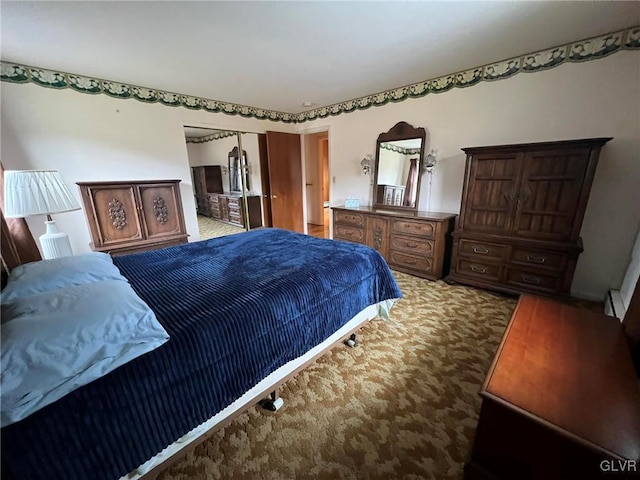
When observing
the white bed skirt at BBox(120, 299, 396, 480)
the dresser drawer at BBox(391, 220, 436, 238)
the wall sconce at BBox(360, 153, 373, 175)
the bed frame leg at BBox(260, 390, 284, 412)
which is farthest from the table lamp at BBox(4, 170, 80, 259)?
the wall sconce at BBox(360, 153, 373, 175)

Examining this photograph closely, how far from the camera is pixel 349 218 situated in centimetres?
365

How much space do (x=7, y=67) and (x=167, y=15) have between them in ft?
6.65

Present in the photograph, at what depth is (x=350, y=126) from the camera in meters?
3.94

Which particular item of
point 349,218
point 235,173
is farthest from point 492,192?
point 235,173

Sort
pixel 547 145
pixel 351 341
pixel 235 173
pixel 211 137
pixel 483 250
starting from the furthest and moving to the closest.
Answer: pixel 211 137 → pixel 235 173 → pixel 483 250 → pixel 547 145 → pixel 351 341

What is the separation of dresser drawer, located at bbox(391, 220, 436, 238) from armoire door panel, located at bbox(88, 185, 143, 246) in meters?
3.05

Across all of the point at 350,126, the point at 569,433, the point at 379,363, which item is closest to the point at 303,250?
the point at 379,363

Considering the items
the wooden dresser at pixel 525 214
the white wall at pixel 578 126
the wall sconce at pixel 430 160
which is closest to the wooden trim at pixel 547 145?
the wooden dresser at pixel 525 214

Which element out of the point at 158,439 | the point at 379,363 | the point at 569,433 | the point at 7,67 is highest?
the point at 7,67

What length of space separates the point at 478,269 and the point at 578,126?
Answer: 158 cm

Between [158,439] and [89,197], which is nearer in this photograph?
[158,439]

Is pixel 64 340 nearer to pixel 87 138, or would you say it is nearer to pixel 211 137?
pixel 87 138

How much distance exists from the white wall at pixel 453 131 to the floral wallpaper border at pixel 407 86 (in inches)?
2.5

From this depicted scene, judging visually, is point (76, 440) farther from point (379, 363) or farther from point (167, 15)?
point (167, 15)
